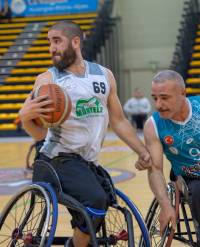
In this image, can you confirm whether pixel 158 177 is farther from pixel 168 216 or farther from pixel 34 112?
pixel 34 112

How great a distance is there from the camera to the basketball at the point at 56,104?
3408 millimetres

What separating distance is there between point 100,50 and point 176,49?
7.83 feet

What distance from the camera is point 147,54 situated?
2056cm

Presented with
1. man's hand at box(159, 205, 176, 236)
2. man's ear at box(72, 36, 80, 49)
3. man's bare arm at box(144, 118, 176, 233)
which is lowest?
man's hand at box(159, 205, 176, 236)

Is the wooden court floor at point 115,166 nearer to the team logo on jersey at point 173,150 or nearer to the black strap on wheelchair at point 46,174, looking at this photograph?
the team logo on jersey at point 173,150

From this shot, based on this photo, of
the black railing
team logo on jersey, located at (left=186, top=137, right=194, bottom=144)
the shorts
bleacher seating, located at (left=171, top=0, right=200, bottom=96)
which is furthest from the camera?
the black railing

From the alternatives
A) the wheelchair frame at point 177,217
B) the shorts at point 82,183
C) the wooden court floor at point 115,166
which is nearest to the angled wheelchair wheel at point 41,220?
the shorts at point 82,183

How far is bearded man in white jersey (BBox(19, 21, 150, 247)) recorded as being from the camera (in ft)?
11.8

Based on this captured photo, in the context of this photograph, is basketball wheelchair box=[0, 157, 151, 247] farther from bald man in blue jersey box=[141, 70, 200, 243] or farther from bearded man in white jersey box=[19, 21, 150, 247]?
bald man in blue jersey box=[141, 70, 200, 243]

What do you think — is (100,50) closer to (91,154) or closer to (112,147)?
(112,147)

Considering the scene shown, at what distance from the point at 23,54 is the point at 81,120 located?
17.3 metres

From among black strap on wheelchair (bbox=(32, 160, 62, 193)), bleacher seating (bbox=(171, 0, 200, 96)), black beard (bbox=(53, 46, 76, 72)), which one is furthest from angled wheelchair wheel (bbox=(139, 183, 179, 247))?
bleacher seating (bbox=(171, 0, 200, 96))

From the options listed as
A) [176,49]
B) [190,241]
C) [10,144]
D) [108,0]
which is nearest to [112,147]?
[10,144]

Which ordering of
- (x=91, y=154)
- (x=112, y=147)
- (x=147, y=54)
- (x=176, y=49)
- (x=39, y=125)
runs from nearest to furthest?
(x=39, y=125) < (x=91, y=154) < (x=112, y=147) < (x=176, y=49) < (x=147, y=54)
